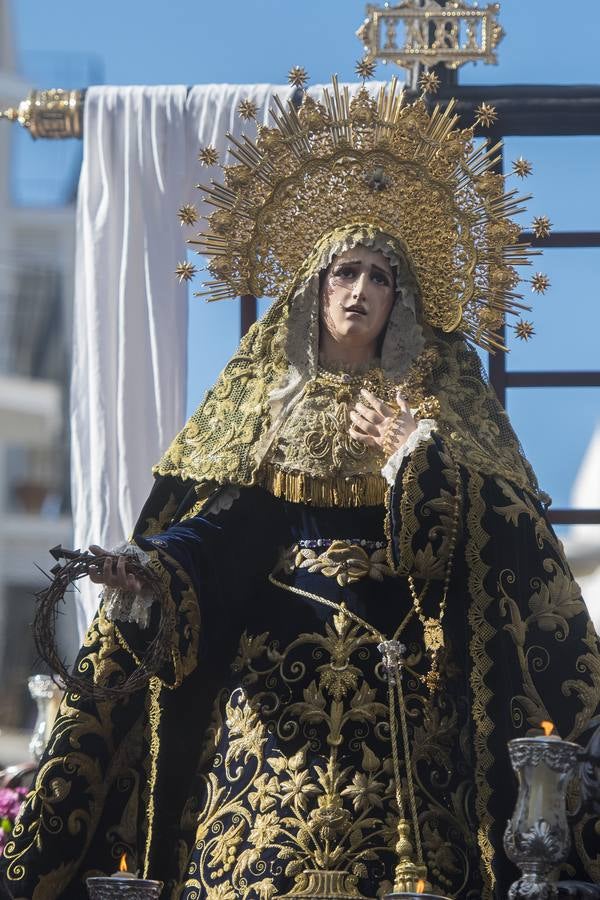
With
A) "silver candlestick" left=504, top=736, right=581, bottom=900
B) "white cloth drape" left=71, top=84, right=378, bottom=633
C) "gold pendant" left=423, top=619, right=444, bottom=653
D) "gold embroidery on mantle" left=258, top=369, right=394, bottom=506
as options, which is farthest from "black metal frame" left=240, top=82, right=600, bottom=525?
"silver candlestick" left=504, top=736, right=581, bottom=900

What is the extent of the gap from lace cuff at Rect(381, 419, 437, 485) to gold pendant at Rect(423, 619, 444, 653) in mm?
393

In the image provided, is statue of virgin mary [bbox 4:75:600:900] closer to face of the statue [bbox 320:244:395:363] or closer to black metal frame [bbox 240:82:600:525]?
face of the statue [bbox 320:244:395:363]

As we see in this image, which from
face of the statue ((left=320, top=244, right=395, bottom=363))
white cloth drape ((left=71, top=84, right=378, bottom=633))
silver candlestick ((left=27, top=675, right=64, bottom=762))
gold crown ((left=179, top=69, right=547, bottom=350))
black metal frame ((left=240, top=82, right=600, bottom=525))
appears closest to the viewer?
face of the statue ((left=320, top=244, right=395, bottom=363))

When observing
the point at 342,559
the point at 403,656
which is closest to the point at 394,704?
the point at 403,656

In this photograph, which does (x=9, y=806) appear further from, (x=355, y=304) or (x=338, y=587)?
(x=355, y=304)

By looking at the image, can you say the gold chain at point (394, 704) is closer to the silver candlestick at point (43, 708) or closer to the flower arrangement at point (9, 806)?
the flower arrangement at point (9, 806)

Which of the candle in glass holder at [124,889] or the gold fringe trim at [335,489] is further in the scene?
the gold fringe trim at [335,489]

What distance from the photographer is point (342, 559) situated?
5.15 m

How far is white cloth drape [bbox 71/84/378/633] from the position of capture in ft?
22.7

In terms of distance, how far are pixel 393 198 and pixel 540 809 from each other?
2464mm

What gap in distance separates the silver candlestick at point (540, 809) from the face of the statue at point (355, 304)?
2.04 meters

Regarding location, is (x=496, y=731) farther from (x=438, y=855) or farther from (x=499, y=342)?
(x=499, y=342)

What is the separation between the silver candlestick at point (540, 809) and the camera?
3570 mm

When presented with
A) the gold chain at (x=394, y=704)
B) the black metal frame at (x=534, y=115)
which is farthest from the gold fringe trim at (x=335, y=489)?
the black metal frame at (x=534, y=115)
